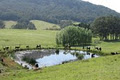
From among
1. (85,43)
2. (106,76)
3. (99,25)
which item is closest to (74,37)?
(85,43)

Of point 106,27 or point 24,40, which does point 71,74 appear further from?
point 106,27

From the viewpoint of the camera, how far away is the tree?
113m

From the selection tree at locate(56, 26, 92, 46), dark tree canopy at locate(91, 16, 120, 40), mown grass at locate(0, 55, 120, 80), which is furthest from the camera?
dark tree canopy at locate(91, 16, 120, 40)

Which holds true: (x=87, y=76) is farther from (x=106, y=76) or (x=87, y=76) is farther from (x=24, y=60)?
(x=24, y=60)

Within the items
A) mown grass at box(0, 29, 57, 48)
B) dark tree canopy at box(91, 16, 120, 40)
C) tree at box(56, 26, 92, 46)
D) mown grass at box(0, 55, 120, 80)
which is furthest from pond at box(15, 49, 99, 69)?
dark tree canopy at box(91, 16, 120, 40)

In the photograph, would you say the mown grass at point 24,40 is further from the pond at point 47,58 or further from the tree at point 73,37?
the pond at point 47,58

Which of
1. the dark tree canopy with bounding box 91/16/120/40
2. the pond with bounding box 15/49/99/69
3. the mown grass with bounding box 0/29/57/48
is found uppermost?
the dark tree canopy with bounding box 91/16/120/40

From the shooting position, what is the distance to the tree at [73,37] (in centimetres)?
11269

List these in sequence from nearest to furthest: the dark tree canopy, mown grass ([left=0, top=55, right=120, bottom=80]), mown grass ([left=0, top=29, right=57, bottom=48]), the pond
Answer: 1. mown grass ([left=0, top=55, right=120, bottom=80])
2. the pond
3. mown grass ([left=0, top=29, right=57, bottom=48])
4. the dark tree canopy

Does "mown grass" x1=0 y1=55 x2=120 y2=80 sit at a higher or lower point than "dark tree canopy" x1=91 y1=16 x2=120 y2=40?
lower

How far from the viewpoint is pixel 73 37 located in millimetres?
113312

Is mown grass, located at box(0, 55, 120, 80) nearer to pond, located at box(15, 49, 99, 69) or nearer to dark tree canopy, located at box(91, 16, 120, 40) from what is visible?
pond, located at box(15, 49, 99, 69)

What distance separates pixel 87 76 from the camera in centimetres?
3503

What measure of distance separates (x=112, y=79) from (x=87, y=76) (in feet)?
13.3
